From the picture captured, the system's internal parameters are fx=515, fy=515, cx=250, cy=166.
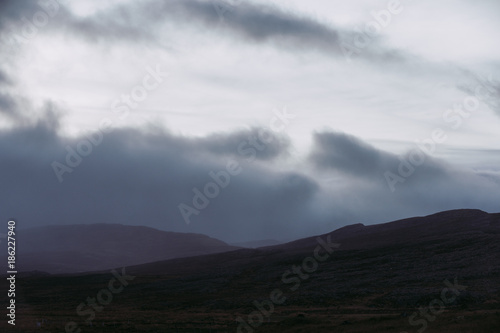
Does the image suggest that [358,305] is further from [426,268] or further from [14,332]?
[14,332]

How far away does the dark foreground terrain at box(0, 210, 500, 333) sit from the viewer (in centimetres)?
5244
